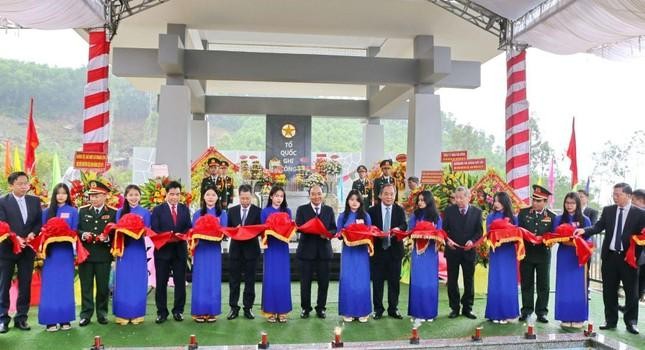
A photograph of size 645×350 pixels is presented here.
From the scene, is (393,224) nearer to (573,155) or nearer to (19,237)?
(19,237)

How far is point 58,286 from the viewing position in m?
4.45

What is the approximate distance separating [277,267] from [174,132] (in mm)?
5445

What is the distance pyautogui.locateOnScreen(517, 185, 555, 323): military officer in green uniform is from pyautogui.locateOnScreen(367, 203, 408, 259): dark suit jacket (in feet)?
3.70

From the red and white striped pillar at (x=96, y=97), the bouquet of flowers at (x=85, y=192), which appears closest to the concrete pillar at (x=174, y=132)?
the red and white striped pillar at (x=96, y=97)

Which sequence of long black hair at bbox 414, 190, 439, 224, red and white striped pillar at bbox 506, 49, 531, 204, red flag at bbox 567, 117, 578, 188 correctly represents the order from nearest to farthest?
long black hair at bbox 414, 190, 439, 224
red flag at bbox 567, 117, 578, 188
red and white striped pillar at bbox 506, 49, 531, 204

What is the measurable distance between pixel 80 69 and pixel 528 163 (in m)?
27.3

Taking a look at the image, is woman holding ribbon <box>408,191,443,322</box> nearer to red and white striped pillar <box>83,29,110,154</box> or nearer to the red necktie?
the red necktie

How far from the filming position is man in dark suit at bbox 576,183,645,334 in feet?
15.4

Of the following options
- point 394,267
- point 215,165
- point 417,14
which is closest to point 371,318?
point 394,267

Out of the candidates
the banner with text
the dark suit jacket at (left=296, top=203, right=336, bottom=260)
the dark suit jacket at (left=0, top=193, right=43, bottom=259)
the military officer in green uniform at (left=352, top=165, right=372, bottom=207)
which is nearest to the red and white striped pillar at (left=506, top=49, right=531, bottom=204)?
the military officer in green uniform at (left=352, top=165, right=372, bottom=207)

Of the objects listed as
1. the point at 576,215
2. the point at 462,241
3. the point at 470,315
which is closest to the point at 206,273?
the point at 462,241

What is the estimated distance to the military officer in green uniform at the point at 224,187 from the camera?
775 cm

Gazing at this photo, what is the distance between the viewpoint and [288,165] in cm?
1451

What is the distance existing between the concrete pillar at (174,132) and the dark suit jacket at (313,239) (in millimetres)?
5069
